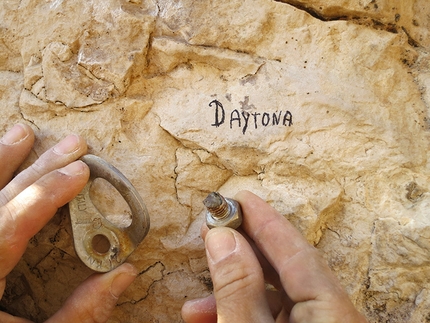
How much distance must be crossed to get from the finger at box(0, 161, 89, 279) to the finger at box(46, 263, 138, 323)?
228 mm

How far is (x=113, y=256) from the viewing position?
47.4 inches

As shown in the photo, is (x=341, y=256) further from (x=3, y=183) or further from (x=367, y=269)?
(x=3, y=183)

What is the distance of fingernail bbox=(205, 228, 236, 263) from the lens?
3.22ft

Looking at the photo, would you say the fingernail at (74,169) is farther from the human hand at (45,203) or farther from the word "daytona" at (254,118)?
the word "daytona" at (254,118)

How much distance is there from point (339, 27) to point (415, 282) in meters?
0.77

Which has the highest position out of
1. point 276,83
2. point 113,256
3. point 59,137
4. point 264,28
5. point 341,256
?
point 264,28

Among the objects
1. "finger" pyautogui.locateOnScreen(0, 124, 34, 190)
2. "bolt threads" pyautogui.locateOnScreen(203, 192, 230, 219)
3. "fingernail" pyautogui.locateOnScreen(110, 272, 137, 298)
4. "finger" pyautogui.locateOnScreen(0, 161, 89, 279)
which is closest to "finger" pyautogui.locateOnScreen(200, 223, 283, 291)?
"bolt threads" pyautogui.locateOnScreen(203, 192, 230, 219)

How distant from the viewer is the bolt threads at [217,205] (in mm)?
954

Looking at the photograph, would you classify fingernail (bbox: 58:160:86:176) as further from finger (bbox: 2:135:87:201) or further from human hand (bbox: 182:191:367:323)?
human hand (bbox: 182:191:367:323)

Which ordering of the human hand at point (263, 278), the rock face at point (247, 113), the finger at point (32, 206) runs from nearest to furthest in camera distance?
the human hand at point (263, 278), the finger at point (32, 206), the rock face at point (247, 113)

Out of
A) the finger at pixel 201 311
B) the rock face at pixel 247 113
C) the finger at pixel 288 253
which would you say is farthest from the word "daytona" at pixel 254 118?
the finger at pixel 201 311

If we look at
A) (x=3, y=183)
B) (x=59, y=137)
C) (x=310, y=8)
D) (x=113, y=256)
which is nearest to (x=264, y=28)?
(x=310, y=8)

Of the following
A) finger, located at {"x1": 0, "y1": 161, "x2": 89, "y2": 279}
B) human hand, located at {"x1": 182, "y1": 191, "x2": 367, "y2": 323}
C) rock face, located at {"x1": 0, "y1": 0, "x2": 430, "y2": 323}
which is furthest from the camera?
rock face, located at {"x1": 0, "y1": 0, "x2": 430, "y2": 323}

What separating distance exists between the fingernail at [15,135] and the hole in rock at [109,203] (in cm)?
Answer: 25
